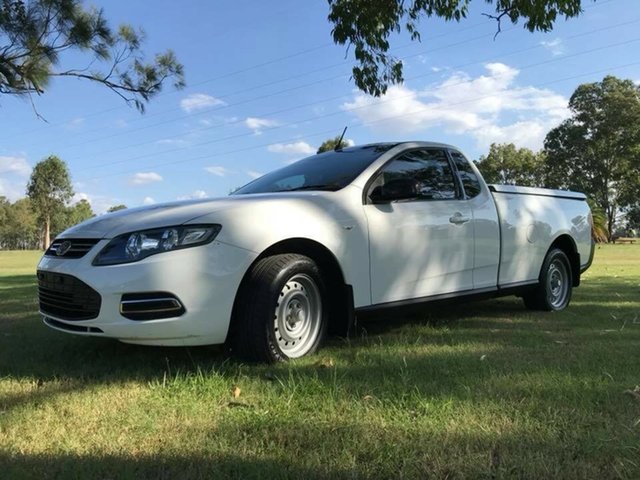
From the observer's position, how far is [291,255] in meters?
3.92

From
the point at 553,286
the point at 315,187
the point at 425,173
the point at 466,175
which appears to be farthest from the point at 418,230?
the point at 553,286

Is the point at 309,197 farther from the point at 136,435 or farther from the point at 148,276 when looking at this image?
the point at 136,435

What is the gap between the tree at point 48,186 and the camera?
57.1 meters

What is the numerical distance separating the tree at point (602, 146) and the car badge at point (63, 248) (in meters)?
46.8

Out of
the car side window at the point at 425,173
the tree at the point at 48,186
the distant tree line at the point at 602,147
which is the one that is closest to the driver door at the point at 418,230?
the car side window at the point at 425,173

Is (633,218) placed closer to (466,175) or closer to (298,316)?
(466,175)

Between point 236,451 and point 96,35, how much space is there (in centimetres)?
1018

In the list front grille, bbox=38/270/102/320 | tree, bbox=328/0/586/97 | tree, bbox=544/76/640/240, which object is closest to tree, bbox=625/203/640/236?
tree, bbox=544/76/640/240

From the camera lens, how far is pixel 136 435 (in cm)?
272

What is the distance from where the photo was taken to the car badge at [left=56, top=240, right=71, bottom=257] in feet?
12.8

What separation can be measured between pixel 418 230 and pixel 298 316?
4.26 feet

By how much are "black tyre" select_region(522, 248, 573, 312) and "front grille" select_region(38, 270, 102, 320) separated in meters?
4.56

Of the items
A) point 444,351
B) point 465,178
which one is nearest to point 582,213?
point 465,178

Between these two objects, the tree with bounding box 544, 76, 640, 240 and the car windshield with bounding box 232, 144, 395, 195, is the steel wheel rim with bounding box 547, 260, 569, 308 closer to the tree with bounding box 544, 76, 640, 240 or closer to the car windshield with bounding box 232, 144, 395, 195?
the car windshield with bounding box 232, 144, 395, 195
